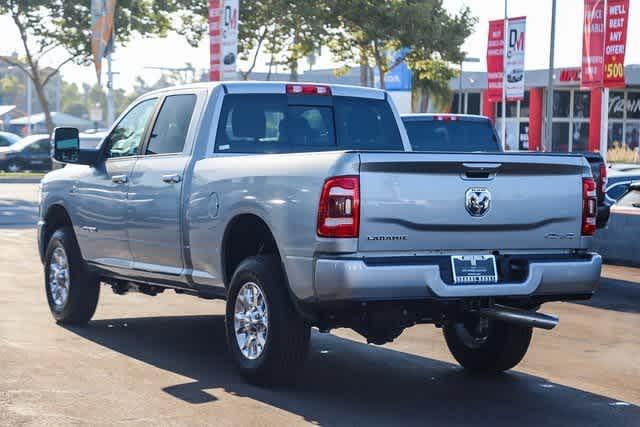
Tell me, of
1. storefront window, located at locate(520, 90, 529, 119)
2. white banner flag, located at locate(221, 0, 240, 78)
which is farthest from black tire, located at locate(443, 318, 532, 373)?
storefront window, located at locate(520, 90, 529, 119)

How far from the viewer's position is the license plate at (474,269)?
7.42 metres

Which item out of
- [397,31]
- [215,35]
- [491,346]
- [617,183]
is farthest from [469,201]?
[397,31]

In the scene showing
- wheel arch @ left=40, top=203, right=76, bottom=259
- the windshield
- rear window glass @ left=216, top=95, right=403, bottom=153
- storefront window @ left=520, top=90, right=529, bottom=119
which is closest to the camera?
rear window glass @ left=216, top=95, right=403, bottom=153

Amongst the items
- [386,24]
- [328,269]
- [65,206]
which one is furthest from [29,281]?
[386,24]

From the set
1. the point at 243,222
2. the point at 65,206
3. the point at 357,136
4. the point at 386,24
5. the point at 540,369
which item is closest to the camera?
the point at 243,222

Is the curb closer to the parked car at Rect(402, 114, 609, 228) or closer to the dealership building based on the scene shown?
the dealership building

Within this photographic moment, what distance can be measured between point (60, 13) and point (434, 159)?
41.5 m

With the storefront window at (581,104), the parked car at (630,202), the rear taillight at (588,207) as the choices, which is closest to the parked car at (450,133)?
the parked car at (630,202)

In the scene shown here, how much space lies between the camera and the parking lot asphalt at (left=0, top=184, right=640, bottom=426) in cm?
725

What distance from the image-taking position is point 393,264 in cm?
721

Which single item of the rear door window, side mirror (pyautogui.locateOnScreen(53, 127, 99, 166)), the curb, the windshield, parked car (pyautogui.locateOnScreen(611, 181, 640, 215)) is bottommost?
the curb

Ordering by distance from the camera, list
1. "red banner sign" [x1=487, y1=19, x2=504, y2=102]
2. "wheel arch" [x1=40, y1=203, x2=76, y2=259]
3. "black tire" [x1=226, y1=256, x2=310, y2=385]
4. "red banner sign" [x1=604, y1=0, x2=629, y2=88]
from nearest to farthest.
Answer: "black tire" [x1=226, y1=256, x2=310, y2=385] → "wheel arch" [x1=40, y1=203, x2=76, y2=259] → "red banner sign" [x1=604, y1=0, x2=629, y2=88] → "red banner sign" [x1=487, y1=19, x2=504, y2=102]

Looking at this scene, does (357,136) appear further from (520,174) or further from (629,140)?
(629,140)

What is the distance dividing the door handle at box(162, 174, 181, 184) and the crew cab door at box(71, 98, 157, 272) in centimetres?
68
